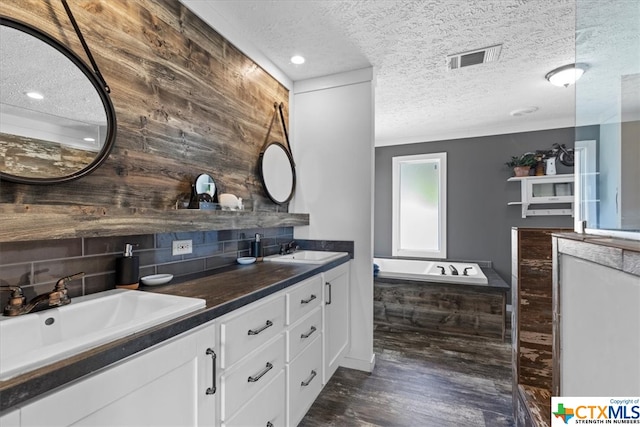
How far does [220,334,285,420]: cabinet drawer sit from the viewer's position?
1.15 m

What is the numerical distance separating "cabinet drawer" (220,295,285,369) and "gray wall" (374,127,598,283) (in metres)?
3.66

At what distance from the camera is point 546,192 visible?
3.84 meters

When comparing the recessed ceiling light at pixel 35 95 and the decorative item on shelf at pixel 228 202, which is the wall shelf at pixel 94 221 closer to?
the decorative item on shelf at pixel 228 202

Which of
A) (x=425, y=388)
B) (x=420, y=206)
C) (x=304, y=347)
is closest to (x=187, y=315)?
(x=304, y=347)

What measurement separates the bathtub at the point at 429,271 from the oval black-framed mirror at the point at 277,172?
157 cm

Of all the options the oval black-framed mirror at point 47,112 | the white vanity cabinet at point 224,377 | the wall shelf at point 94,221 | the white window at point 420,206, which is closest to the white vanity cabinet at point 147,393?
the white vanity cabinet at point 224,377

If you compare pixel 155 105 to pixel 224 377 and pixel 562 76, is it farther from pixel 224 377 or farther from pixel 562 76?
pixel 562 76

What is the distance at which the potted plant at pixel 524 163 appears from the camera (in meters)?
3.83

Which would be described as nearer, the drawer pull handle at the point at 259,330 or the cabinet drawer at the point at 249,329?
the cabinet drawer at the point at 249,329

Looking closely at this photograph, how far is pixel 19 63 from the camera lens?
3.45 ft

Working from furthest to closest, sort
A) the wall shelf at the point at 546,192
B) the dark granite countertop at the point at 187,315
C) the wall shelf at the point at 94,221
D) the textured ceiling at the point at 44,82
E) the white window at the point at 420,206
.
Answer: the white window at the point at 420,206 < the wall shelf at the point at 546,192 < the textured ceiling at the point at 44,82 < the wall shelf at the point at 94,221 < the dark granite countertop at the point at 187,315

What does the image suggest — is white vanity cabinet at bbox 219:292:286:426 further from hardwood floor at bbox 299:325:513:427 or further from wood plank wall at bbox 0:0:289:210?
wood plank wall at bbox 0:0:289:210

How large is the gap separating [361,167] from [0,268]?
7.25 feet

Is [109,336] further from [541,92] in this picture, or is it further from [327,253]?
[541,92]
